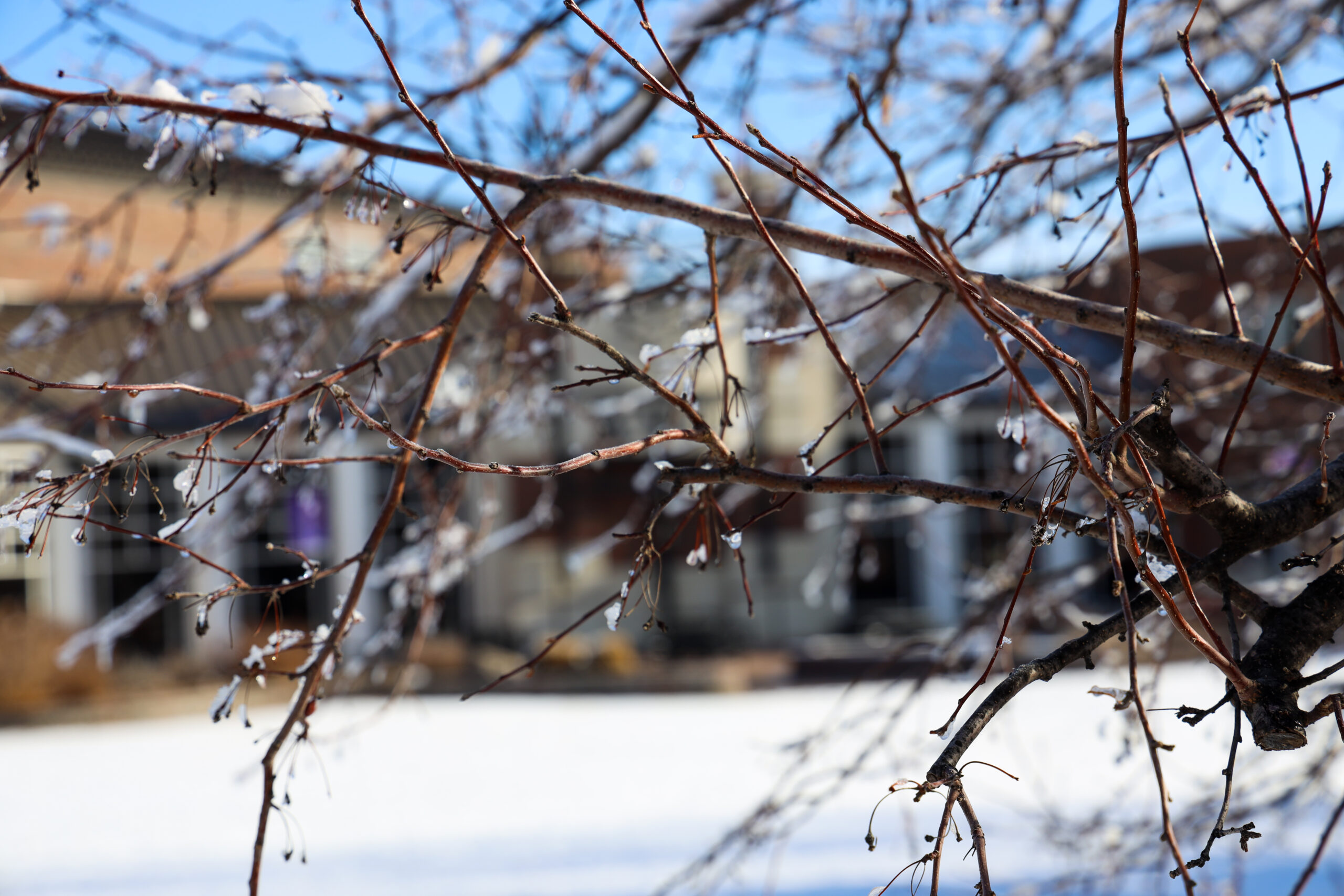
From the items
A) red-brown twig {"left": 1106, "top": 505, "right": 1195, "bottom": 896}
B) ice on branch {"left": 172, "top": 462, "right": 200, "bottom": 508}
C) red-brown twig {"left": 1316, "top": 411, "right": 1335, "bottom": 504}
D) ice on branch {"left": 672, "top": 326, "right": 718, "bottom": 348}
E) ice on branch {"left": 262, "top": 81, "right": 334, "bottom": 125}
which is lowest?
red-brown twig {"left": 1106, "top": 505, "right": 1195, "bottom": 896}

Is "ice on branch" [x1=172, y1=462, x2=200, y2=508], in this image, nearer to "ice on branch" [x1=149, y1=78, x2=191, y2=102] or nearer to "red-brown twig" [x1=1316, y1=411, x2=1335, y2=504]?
"ice on branch" [x1=149, y1=78, x2=191, y2=102]

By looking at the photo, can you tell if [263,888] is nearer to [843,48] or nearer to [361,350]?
[361,350]

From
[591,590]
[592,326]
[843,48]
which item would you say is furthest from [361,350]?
[591,590]

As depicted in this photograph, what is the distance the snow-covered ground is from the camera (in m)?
4.87

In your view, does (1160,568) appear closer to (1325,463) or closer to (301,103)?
(1325,463)

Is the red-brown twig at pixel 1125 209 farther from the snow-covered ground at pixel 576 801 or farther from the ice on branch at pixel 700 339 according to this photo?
the snow-covered ground at pixel 576 801

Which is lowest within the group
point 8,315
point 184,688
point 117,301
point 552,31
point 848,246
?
point 184,688

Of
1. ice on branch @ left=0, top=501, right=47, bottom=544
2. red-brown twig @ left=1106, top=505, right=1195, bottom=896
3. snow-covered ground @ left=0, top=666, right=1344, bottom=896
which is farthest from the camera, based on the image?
snow-covered ground @ left=0, top=666, right=1344, bottom=896

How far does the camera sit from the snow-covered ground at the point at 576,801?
4.87 metres

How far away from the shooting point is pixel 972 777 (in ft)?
20.8

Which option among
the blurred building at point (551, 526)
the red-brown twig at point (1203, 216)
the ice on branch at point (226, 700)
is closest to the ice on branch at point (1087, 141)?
the red-brown twig at point (1203, 216)

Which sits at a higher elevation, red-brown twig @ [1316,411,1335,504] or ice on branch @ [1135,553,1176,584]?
red-brown twig @ [1316,411,1335,504]

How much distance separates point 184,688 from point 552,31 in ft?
33.7

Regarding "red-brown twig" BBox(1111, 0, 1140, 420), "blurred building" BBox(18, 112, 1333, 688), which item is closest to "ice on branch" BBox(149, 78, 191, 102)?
"red-brown twig" BBox(1111, 0, 1140, 420)
